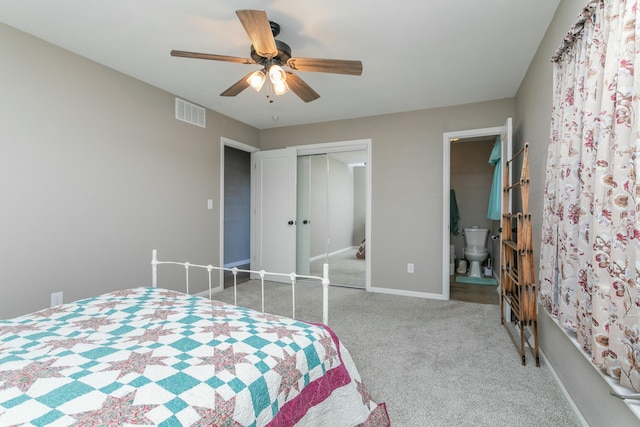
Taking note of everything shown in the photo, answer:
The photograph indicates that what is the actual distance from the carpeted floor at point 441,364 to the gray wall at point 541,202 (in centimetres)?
18

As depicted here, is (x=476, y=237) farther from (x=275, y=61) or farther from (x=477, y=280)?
(x=275, y=61)

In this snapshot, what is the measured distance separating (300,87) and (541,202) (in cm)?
204

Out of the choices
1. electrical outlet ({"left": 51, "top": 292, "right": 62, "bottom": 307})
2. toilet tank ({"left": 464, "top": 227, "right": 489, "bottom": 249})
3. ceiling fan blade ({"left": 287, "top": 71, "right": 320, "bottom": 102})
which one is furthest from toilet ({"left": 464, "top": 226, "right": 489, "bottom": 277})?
electrical outlet ({"left": 51, "top": 292, "right": 62, "bottom": 307})

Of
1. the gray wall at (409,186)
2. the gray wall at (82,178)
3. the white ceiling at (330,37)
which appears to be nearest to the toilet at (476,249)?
the gray wall at (409,186)

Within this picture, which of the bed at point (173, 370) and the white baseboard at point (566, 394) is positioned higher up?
the bed at point (173, 370)

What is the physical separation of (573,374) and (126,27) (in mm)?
3613

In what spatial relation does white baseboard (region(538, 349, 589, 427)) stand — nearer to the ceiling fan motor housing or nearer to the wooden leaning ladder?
the wooden leaning ladder

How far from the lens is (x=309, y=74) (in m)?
3.00

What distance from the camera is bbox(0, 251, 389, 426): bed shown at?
817 millimetres

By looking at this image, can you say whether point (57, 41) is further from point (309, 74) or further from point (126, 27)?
point (309, 74)

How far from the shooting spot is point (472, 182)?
543 cm

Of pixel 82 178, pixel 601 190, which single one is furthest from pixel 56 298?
pixel 601 190

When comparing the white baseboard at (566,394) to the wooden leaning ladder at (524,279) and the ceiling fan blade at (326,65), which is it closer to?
the wooden leaning ladder at (524,279)

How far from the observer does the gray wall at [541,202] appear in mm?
1397
